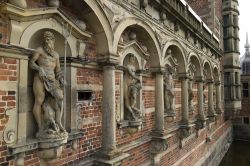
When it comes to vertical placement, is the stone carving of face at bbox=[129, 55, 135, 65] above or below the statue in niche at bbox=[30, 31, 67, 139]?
above

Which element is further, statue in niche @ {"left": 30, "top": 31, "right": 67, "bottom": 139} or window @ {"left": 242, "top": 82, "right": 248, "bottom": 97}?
window @ {"left": 242, "top": 82, "right": 248, "bottom": 97}

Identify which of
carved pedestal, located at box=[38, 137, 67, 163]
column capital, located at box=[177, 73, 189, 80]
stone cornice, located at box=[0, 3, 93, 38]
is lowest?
carved pedestal, located at box=[38, 137, 67, 163]

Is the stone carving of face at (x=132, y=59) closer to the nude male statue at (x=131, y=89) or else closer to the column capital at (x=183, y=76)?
the nude male statue at (x=131, y=89)

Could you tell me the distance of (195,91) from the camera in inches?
427

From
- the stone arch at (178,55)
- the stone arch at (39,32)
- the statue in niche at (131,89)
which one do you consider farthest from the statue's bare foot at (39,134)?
the stone arch at (178,55)

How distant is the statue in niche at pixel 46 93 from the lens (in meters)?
3.18

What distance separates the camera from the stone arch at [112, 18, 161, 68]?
4.74 m

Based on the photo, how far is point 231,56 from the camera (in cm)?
1773

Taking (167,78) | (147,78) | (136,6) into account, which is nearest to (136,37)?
(136,6)

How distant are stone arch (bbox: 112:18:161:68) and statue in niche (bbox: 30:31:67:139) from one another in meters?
1.57

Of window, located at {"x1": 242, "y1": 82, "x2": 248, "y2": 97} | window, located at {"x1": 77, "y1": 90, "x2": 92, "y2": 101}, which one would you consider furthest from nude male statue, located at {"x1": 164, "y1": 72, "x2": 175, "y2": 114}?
window, located at {"x1": 242, "y1": 82, "x2": 248, "y2": 97}

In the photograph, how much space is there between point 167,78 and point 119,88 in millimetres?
2880

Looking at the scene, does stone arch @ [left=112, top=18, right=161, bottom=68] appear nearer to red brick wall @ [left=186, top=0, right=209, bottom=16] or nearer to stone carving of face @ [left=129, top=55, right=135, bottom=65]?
stone carving of face @ [left=129, top=55, right=135, bottom=65]

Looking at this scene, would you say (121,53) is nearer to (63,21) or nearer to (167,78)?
(63,21)
